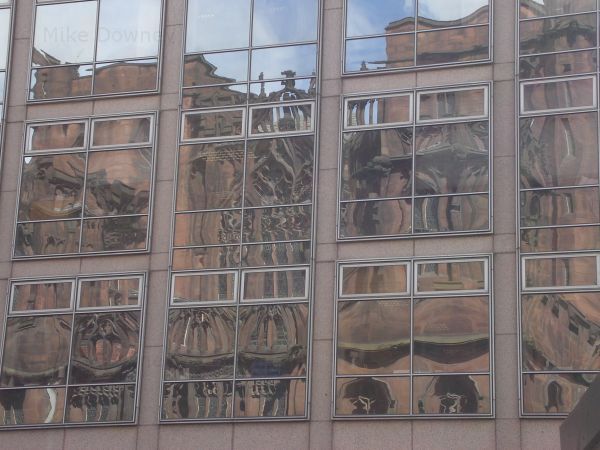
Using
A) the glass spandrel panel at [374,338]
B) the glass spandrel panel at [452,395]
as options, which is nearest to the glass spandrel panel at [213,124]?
the glass spandrel panel at [374,338]

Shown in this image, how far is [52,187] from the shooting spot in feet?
77.8

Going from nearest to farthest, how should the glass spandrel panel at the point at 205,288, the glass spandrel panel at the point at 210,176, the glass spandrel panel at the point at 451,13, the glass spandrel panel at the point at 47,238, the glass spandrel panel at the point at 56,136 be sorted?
the glass spandrel panel at the point at 205,288, the glass spandrel panel at the point at 451,13, the glass spandrel panel at the point at 210,176, the glass spandrel panel at the point at 47,238, the glass spandrel panel at the point at 56,136

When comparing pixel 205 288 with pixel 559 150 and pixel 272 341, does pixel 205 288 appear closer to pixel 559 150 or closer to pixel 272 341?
pixel 272 341

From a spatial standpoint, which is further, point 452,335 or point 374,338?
point 374,338

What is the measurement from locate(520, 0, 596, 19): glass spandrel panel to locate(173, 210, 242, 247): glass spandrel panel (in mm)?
6429

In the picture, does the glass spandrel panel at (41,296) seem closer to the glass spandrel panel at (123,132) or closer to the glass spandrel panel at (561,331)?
the glass spandrel panel at (123,132)

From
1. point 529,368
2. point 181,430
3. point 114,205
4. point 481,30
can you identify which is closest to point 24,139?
point 114,205

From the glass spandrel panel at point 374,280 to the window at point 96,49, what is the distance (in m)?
5.64

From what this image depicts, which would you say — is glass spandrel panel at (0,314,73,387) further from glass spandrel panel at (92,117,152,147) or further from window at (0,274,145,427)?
glass spandrel panel at (92,117,152,147)

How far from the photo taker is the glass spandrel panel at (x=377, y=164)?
21812 mm

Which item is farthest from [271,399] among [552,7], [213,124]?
[552,7]

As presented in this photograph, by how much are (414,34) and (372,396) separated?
6754mm

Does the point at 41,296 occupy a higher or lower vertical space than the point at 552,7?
lower

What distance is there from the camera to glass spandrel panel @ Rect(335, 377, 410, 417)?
20.8 meters
